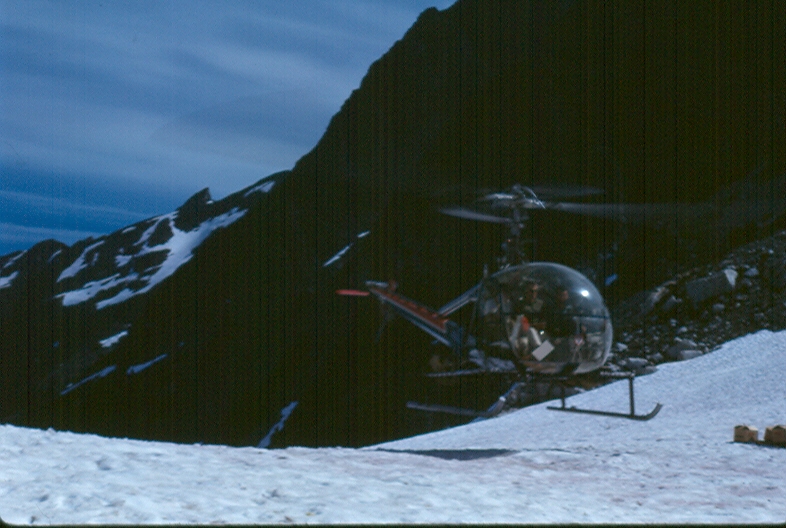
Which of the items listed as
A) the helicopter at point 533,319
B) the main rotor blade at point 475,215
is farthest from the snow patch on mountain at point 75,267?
the helicopter at point 533,319

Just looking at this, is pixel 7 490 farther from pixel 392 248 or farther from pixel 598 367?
pixel 392 248

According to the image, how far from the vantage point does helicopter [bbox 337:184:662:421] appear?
876 cm

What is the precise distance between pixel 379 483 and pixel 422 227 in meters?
33.8

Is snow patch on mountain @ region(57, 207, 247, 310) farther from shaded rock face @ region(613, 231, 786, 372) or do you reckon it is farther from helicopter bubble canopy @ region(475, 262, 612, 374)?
helicopter bubble canopy @ region(475, 262, 612, 374)

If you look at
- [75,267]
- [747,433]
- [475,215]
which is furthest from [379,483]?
[75,267]

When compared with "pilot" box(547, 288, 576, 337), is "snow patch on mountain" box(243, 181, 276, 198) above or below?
above

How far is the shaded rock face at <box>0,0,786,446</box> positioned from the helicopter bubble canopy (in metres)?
1.48

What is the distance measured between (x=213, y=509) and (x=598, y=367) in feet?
18.6

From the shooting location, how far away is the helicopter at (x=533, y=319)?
8.76m

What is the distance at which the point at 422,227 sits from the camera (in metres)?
40.2

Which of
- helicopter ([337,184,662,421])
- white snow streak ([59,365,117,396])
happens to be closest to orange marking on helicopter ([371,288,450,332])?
helicopter ([337,184,662,421])

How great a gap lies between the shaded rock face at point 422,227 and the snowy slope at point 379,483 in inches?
149

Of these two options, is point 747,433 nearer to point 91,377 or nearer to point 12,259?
point 91,377

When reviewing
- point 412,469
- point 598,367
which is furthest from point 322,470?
point 598,367
